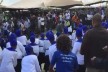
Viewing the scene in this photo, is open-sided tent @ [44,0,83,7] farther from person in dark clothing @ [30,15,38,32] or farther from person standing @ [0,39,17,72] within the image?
person in dark clothing @ [30,15,38,32]

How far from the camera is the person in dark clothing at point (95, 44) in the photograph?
6660 millimetres

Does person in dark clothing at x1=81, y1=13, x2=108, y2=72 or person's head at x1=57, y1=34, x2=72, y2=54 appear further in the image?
person's head at x1=57, y1=34, x2=72, y2=54

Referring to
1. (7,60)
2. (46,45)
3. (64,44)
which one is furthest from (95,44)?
(46,45)

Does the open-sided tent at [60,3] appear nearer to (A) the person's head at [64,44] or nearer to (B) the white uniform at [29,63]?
(B) the white uniform at [29,63]

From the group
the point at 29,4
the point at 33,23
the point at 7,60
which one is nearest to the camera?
the point at 7,60

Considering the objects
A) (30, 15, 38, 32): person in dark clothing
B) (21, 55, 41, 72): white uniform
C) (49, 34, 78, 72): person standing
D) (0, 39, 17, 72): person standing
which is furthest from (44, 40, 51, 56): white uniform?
(30, 15, 38, 32): person in dark clothing

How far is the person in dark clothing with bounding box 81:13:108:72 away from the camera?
6660mm

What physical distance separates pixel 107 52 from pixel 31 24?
97.5ft

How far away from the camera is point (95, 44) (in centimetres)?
675

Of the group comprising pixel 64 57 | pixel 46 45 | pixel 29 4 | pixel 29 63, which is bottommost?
pixel 46 45

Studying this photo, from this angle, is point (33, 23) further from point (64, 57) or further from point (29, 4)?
point (64, 57)

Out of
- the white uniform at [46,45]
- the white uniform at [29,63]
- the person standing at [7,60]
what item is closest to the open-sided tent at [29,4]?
the white uniform at [46,45]

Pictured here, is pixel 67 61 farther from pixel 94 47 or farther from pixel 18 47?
pixel 18 47

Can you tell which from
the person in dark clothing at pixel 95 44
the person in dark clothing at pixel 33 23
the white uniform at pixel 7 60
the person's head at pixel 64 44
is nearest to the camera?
the person in dark clothing at pixel 95 44
